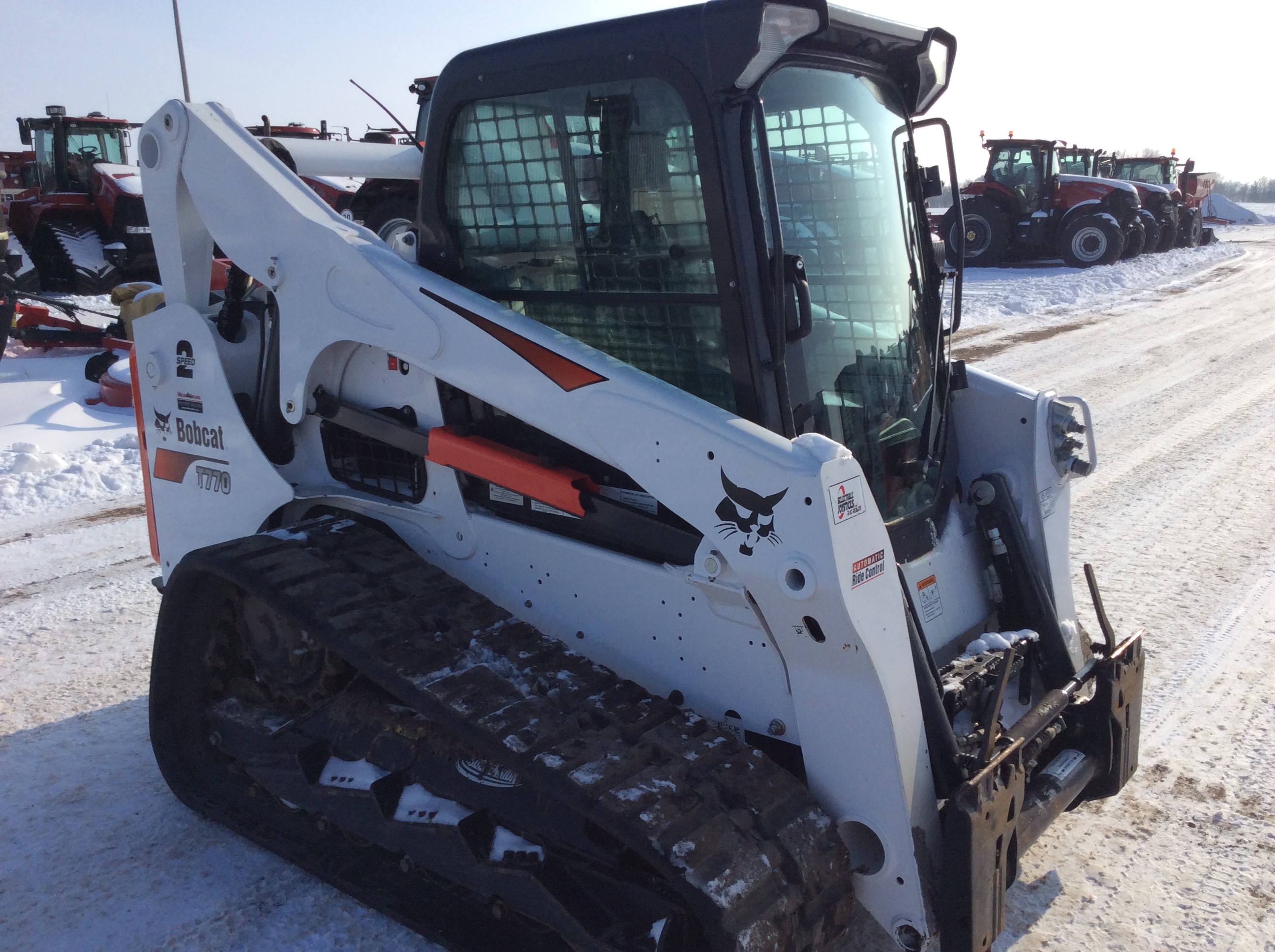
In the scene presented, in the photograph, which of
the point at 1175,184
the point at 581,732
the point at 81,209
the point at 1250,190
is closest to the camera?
the point at 581,732

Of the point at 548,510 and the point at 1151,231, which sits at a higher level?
the point at 1151,231

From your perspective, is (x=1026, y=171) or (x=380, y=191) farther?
(x=1026, y=171)

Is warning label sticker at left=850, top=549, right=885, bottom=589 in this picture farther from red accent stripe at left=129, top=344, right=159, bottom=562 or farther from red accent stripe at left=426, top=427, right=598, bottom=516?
red accent stripe at left=129, top=344, right=159, bottom=562

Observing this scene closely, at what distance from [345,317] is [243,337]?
74cm

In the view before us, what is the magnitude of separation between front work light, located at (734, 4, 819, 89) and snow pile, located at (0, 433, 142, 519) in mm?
5071

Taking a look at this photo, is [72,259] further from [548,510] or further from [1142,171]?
[1142,171]

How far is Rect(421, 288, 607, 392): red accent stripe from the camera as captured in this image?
2.67 m

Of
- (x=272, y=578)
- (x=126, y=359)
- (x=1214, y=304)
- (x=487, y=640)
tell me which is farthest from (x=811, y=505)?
(x=1214, y=304)

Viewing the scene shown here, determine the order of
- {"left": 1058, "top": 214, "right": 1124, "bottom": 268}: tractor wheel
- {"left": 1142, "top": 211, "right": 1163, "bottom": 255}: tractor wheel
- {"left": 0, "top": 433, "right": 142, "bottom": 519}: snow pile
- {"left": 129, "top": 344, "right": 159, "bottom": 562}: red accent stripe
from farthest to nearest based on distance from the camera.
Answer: {"left": 1142, "top": 211, "right": 1163, "bottom": 255}: tractor wheel < {"left": 1058, "top": 214, "right": 1124, "bottom": 268}: tractor wheel < {"left": 0, "top": 433, "right": 142, "bottom": 519}: snow pile < {"left": 129, "top": 344, "right": 159, "bottom": 562}: red accent stripe

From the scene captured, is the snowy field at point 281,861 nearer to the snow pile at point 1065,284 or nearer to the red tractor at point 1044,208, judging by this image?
the snow pile at point 1065,284

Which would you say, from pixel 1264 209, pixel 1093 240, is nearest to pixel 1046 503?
pixel 1093 240

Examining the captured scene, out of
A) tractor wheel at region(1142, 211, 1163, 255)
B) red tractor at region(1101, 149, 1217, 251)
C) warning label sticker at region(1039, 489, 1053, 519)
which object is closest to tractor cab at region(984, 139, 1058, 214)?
tractor wheel at region(1142, 211, 1163, 255)

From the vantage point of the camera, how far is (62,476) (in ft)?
21.8

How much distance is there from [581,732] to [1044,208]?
22.1 meters
